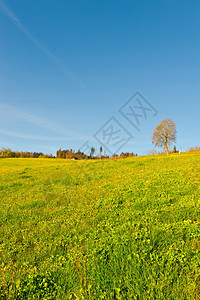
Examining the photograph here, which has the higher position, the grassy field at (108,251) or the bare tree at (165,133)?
the bare tree at (165,133)

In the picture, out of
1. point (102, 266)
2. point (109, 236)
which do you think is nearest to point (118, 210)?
point (109, 236)

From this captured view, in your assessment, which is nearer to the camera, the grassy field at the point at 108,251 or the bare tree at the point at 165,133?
the grassy field at the point at 108,251

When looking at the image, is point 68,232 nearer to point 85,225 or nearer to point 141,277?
point 85,225

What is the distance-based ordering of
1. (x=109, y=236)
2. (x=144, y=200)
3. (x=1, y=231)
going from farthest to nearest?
1. (x=144, y=200)
2. (x=1, y=231)
3. (x=109, y=236)

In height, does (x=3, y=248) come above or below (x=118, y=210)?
below

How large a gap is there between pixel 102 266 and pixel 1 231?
18.4 ft

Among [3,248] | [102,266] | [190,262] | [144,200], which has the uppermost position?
[144,200]

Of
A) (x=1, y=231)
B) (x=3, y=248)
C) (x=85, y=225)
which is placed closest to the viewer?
(x=3, y=248)

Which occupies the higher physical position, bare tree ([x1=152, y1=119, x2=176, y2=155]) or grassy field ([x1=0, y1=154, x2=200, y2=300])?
bare tree ([x1=152, y1=119, x2=176, y2=155])

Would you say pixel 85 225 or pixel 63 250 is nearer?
pixel 63 250

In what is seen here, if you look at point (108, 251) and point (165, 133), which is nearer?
point (108, 251)

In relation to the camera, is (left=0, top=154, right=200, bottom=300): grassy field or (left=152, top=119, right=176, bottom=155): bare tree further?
(left=152, top=119, right=176, bottom=155): bare tree

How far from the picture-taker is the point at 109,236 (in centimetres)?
571

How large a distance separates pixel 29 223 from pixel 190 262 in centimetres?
680
